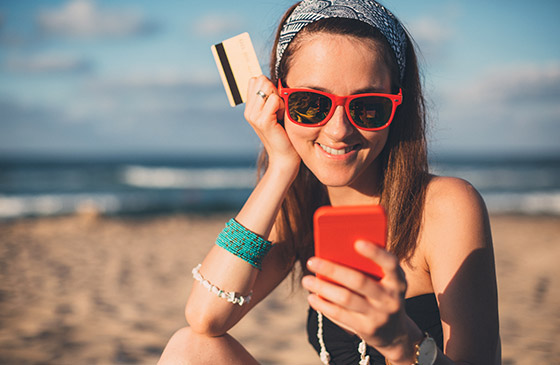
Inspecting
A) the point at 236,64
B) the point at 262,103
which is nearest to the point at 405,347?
the point at 262,103

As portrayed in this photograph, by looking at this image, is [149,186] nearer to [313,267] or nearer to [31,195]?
[31,195]

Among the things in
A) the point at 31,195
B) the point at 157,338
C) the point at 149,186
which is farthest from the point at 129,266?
the point at 149,186

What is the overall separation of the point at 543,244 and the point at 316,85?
9.46 meters

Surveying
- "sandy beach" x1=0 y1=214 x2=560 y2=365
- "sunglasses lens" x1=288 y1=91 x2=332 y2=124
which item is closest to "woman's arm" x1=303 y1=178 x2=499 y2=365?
"sunglasses lens" x1=288 y1=91 x2=332 y2=124

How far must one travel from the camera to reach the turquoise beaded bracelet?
6.14 feet

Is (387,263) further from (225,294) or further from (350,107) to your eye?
(225,294)

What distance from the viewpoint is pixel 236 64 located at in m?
2.32

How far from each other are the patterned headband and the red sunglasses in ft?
0.71

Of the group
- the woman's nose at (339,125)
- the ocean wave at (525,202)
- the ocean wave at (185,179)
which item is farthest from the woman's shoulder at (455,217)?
the ocean wave at (185,179)

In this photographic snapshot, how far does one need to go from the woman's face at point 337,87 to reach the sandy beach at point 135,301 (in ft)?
4.02

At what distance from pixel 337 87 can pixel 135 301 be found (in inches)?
181

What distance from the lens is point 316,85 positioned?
1792 mm

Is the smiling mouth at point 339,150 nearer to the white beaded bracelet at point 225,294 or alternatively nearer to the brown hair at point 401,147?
the brown hair at point 401,147

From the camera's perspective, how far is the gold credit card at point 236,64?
2299 millimetres
